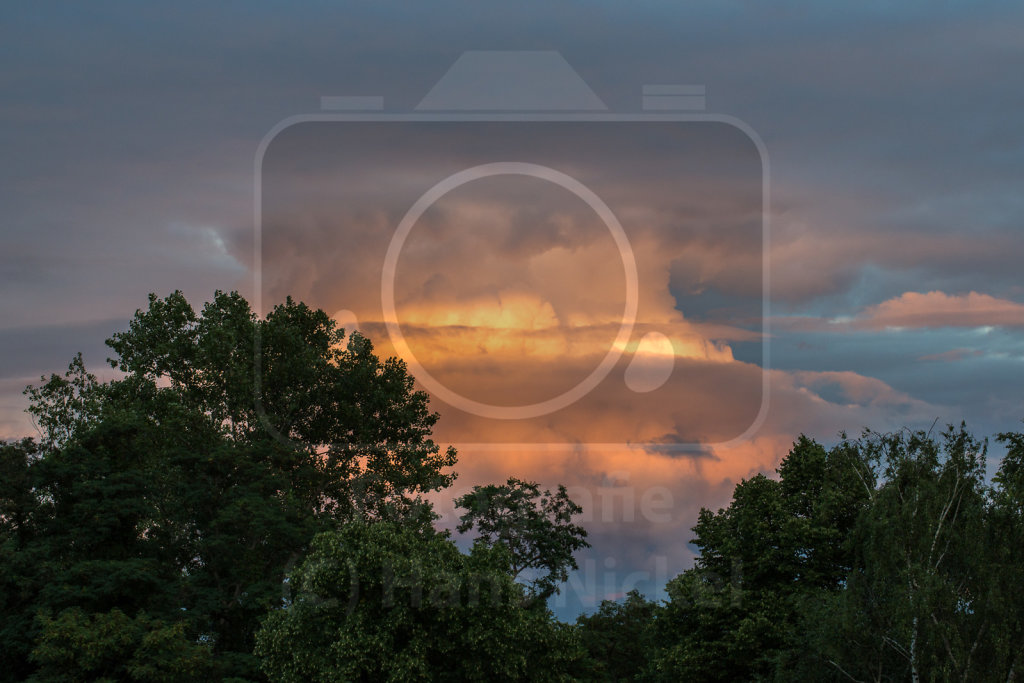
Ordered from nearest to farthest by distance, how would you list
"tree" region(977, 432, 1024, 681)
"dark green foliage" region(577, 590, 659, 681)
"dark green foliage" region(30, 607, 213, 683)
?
1. "tree" region(977, 432, 1024, 681)
2. "dark green foliage" region(30, 607, 213, 683)
3. "dark green foliage" region(577, 590, 659, 681)

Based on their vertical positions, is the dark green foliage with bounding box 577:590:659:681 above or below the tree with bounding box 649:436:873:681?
below

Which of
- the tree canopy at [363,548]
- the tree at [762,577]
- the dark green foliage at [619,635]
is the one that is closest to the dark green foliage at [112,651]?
the tree canopy at [363,548]

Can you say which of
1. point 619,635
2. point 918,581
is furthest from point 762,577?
point 619,635

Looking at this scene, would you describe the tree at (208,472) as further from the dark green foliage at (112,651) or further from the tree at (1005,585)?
the tree at (1005,585)

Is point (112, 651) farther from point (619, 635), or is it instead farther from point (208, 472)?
point (619, 635)

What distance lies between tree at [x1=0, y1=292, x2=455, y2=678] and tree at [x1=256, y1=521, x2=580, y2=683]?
19.1 feet

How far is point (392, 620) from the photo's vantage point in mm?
31906

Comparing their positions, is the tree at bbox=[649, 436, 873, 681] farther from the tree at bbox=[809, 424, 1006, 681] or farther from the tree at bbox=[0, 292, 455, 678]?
the tree at bbox=[0, 292, 455, 678]

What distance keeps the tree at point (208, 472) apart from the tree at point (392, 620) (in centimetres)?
581

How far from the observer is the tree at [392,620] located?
31656 mm

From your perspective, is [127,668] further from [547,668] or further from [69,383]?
[69,383]

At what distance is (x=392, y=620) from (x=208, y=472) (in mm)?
15502

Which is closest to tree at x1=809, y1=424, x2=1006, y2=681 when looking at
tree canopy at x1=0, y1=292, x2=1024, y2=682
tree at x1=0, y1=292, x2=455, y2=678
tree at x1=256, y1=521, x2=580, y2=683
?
tree canopy at x1=0, y1=292, x2=1024, y2=682

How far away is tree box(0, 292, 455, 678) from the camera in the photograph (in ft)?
125
